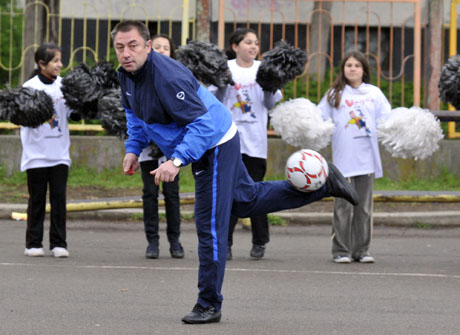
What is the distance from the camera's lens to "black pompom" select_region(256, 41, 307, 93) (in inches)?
322

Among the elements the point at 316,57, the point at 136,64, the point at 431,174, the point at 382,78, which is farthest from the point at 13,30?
the point at 136,64

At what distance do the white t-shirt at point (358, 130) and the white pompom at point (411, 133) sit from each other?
0.67ft

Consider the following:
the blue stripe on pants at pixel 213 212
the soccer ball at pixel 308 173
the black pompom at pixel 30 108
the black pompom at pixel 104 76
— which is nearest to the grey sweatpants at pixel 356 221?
the black pompom at pixel 104 76

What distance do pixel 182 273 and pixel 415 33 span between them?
7548mm

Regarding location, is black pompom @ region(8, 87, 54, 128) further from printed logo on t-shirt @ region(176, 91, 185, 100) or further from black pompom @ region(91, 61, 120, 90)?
printed logo on t-shirt @ region(176, 91, 185, 100)

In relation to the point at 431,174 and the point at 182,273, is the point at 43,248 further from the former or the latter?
the point at 431,174

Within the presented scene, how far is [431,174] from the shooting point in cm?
1324

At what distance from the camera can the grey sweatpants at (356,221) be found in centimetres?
835

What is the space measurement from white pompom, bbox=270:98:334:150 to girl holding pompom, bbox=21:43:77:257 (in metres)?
1.83

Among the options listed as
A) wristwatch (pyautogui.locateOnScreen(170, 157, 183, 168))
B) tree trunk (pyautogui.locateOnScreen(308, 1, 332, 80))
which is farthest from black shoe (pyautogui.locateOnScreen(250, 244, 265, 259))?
tree trunk (pyautogui.locateOnScreen(308, 1, 332, 80))

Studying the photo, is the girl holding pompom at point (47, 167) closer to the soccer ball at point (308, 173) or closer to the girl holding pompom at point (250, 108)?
the girl holding pompom at point (250, 108)

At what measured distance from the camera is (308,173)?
5.74 metres

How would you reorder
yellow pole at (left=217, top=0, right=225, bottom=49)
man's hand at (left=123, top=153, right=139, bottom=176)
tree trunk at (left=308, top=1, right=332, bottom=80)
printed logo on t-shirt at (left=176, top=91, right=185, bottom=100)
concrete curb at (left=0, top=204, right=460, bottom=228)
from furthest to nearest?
tree trunk at (left=308, top=1, right=332, bottom=80), yellow pole at (left=217, top=0, right=225, bottom=49), concrete curb at (left=0, top=204, right=460, bottom=228), man's hand at (left=123, top=153, right=139, bottom=176), printed logo on t-shirt at (left=176, top=91, right=185, bottom=100)

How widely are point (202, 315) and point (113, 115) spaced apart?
297 cm
